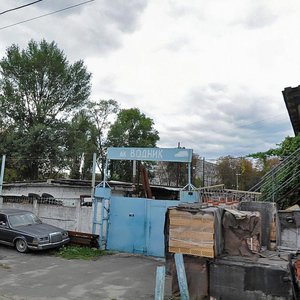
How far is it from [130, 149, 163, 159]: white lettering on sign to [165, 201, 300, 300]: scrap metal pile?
4.96m

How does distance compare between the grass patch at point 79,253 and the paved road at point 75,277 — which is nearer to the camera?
the paved road at point 75,277

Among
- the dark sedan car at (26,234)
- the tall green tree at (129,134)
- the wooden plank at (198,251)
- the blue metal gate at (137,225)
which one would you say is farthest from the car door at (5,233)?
the tall green tree at (129,134)

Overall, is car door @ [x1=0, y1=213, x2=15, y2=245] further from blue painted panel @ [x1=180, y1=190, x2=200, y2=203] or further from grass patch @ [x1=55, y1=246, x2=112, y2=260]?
blue painted panel @ [x1=180, y1=190, x2=200, y2=203]

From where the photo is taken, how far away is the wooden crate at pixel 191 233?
6320mm

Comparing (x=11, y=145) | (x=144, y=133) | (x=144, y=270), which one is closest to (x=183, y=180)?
(x=144, y=133)

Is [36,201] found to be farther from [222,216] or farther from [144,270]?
[222,216]

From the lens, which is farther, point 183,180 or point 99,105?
point 183,180

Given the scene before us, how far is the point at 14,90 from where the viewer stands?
30.6m

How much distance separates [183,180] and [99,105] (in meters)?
15.2

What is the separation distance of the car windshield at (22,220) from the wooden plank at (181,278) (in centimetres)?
805

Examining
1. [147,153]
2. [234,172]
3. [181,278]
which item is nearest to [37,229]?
[147,153]

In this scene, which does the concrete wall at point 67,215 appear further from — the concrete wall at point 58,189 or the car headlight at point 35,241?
the concrete wall at point 58,189

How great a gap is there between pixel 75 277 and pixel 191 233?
12.4 feet

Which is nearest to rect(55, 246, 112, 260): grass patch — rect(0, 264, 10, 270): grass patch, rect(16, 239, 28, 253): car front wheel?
rect(16, 239, 28, 253): car front wheel
